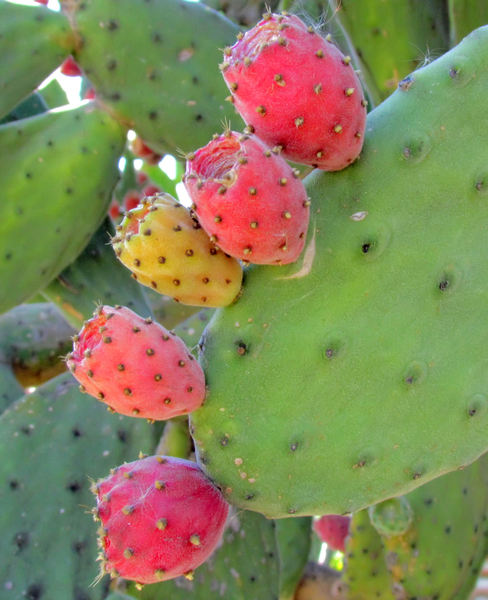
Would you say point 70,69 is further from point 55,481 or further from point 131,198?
point 55,481

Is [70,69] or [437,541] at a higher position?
[70,69]

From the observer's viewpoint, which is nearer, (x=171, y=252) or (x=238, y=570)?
(x=171, y=252)

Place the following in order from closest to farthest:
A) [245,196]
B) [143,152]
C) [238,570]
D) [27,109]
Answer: [245,196], [238,570], [27,109], [143,152]

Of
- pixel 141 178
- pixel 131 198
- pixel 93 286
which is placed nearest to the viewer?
pixel 93 286

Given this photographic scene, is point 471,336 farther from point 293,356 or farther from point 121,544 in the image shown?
point 121,544

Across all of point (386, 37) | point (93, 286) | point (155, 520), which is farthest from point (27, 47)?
point (155, 520)

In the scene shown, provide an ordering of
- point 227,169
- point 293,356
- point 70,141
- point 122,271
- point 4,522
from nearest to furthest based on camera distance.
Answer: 1. point 227,169
2. point 293,356
3. point 4,522
4. point 70,141
5. point 122,271

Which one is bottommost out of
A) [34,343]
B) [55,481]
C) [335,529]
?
[335,529]

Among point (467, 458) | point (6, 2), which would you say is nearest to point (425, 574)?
point (467, 458)
